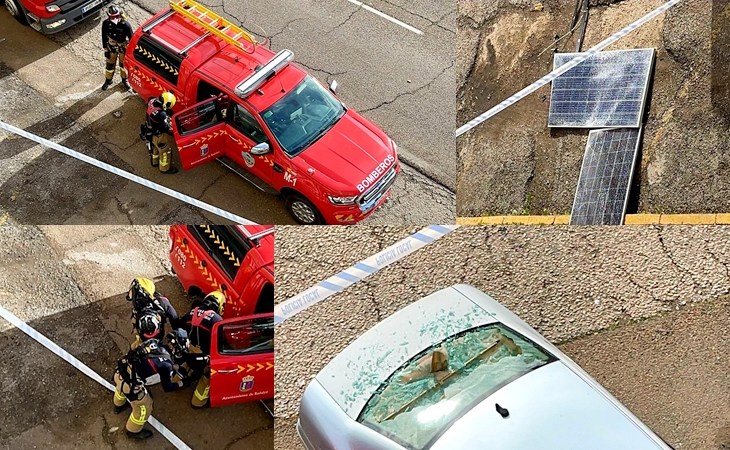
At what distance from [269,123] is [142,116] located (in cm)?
241

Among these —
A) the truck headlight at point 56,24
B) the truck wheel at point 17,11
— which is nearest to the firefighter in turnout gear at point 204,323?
the truck headlight at point 56,24

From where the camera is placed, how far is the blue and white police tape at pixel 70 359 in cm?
714

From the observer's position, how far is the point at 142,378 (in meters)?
6.77

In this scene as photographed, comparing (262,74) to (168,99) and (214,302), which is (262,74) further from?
(214,302)

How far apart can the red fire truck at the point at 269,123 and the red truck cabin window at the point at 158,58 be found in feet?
0.04

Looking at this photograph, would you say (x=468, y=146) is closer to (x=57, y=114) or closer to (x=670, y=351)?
(x=670, y=351)

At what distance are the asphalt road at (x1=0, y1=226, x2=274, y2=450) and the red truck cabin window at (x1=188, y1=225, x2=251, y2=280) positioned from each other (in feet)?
2.83

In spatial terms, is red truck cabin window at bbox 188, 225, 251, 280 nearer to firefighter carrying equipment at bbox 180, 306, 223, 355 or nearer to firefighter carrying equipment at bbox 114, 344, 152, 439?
firefighter carrying equipment at bbox 180, 306, 223, 355

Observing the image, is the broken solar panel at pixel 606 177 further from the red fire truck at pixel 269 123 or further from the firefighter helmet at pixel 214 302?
the firefighter helmet at pixel 214 302

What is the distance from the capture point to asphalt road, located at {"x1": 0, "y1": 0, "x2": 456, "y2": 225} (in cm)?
862

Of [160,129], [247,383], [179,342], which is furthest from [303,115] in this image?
[247,383]

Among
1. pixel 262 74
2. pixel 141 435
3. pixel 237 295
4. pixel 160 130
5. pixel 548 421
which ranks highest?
pixel 262 74

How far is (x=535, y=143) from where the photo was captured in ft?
28.6

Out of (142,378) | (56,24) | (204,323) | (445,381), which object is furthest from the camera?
(56,24)
